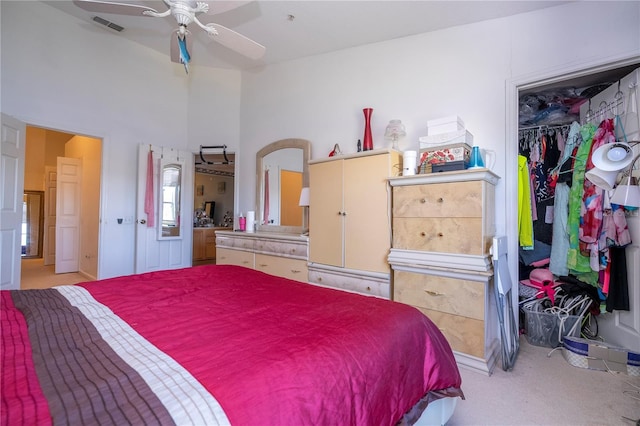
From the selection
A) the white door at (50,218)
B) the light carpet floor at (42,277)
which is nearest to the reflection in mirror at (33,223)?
the light carpet floor at (42,277)

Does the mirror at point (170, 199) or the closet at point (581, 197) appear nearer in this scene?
the closet at point (581, 197)

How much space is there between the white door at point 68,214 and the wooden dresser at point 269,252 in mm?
3366

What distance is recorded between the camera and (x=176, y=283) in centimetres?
171

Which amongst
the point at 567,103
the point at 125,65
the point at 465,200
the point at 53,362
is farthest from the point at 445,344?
the point at 125,65

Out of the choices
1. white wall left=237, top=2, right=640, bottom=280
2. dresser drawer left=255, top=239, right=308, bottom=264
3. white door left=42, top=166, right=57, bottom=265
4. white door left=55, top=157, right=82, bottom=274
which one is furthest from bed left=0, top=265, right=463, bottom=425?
white door left=42, top=166, right=57, bottom=265

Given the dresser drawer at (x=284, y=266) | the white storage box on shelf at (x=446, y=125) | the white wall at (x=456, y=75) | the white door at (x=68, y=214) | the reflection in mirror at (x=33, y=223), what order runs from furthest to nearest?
1. the reflection in mirror at (x=33, y=223)
2. the white door at (x=68, y=214)
3. the dresser drawer at (x=284, y=266)
4. the white storage box on shelf at (x=446, y=125)
5. the white wall at (x=456, y=75)

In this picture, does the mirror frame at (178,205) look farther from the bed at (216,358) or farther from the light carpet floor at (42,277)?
the bed at (216,358)

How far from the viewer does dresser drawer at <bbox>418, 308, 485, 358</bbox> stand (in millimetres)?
2086

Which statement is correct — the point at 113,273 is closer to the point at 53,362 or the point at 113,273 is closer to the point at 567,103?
the point at 53,362

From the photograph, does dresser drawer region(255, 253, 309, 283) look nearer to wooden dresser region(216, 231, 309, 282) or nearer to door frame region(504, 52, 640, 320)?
wooden dresser region(216, 231, 309, 282)

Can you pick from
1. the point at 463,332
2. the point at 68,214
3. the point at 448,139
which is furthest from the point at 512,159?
the point at 68,214

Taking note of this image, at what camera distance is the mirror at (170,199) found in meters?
4.41

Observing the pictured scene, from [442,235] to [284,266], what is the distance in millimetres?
1662

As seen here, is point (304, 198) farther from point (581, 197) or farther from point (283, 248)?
point (581, 197)
